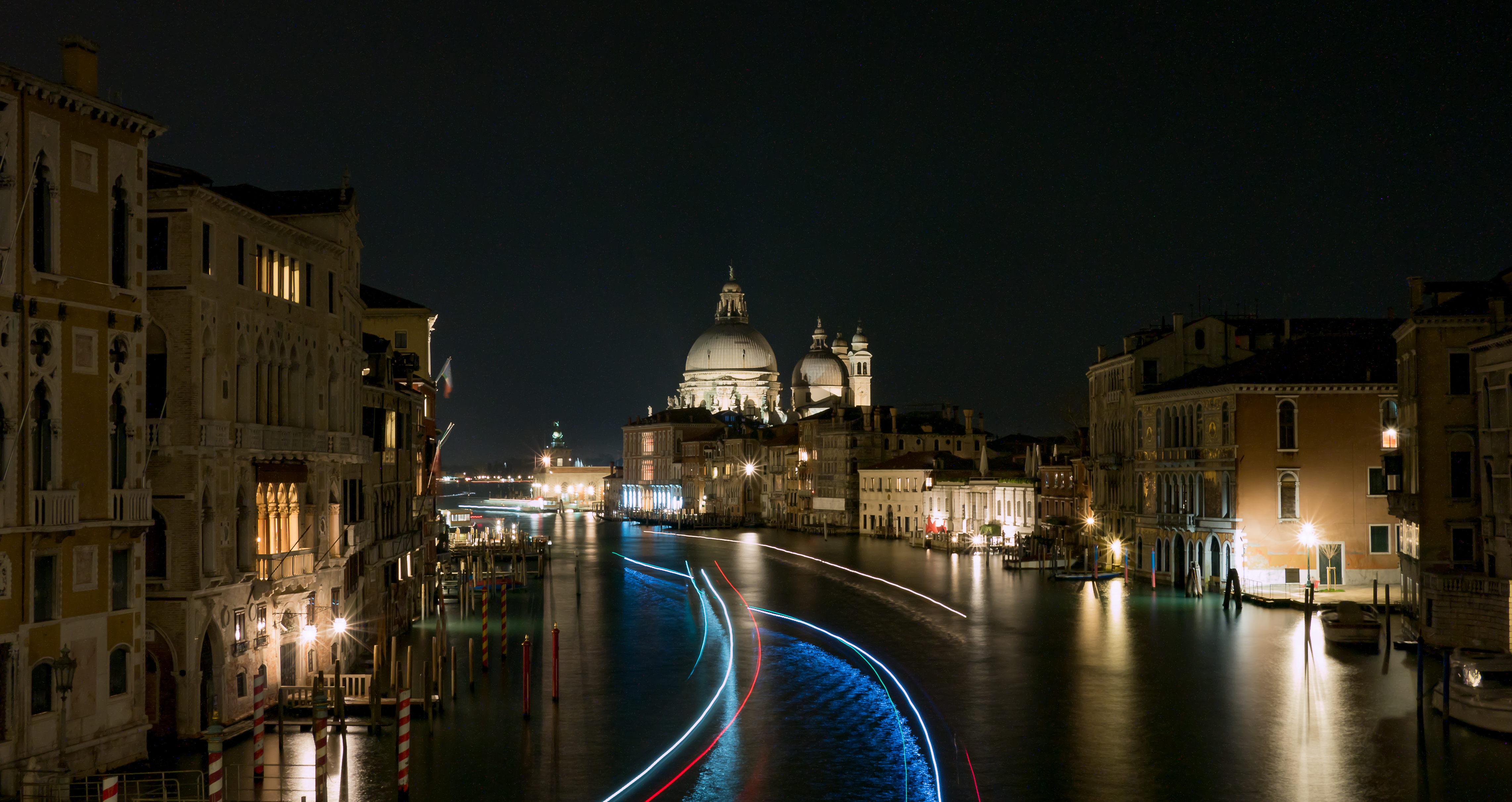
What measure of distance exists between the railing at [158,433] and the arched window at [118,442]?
1387 mm

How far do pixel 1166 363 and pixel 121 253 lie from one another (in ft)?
132

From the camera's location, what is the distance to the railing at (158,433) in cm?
2016

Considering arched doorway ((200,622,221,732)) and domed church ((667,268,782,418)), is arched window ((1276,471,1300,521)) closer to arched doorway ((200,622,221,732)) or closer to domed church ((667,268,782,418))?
arched doorway ((200,622,221,732))

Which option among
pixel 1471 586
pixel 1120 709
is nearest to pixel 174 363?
pixel 1120 709

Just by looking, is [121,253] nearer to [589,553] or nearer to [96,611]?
[96,611]

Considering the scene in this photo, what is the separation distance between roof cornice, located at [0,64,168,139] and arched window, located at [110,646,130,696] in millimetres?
6671

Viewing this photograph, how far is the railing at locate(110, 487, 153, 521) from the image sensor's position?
18422mm

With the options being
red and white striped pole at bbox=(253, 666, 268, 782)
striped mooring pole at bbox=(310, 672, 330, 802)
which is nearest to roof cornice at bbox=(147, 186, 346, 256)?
red and white striped pole at bbox=(253, 666, 268, 782)

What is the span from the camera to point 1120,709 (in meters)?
24.8

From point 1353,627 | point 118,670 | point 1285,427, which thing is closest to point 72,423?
point 118,670

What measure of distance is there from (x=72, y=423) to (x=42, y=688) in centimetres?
316

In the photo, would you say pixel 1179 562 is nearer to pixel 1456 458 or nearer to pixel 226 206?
pixel 1456 458

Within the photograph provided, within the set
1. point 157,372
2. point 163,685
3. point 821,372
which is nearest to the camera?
point 163,685

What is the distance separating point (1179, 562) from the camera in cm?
4838
